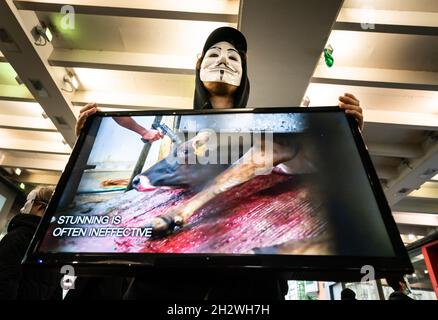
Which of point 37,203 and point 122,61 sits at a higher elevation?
point 122,61

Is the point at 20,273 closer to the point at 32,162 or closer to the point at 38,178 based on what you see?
the point at 32,162

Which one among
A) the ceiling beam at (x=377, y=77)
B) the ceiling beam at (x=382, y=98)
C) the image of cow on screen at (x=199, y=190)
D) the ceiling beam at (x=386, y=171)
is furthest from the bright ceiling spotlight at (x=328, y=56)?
the ceiling beam at (x=386, y=171)

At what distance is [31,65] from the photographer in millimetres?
2264

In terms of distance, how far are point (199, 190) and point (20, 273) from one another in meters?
1.12

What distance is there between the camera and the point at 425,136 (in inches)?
124

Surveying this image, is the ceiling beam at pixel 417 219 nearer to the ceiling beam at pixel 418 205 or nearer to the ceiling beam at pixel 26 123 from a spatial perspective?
the ceiling beam at pixel 418 205

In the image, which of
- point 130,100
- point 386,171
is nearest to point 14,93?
point 130,100

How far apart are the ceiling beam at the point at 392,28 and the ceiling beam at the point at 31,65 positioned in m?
2.26

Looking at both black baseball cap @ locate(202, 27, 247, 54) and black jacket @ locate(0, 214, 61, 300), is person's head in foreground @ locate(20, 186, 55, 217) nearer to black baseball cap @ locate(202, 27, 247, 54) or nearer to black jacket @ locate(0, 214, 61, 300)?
black jacket @ locate(0, 214, 61, 300)

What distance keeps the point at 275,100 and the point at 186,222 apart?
2.21 meters

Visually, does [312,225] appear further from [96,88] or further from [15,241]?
[96,88]

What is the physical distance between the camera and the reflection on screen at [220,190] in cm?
46

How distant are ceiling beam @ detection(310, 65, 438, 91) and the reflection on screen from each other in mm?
1959

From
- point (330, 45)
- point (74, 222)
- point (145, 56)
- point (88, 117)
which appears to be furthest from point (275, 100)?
point (74, 222)
